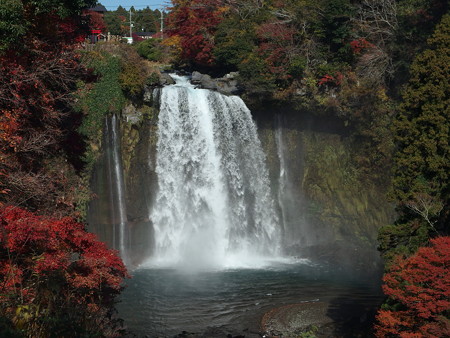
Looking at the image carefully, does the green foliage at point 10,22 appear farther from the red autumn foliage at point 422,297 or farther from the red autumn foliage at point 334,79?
the red autumn foliage at point 334,79

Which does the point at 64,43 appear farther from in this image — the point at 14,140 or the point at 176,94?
the point at 176,94

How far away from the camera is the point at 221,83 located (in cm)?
3306

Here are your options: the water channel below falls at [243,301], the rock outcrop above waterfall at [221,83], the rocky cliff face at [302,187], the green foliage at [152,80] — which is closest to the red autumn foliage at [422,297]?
the water channel below falls at [243,301]

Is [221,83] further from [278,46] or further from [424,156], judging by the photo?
[424,156]

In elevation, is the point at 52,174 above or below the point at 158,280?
above

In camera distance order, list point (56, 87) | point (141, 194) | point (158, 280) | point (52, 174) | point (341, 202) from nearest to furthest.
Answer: point (52, 174) → point (56, 87) → point (158, 280) → point (141, 194) → point (341, 202)

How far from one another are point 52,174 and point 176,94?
11996mm

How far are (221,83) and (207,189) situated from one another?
7.70 m

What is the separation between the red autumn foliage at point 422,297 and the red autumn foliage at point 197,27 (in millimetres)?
25531

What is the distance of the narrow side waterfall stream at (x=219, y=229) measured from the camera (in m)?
21.3

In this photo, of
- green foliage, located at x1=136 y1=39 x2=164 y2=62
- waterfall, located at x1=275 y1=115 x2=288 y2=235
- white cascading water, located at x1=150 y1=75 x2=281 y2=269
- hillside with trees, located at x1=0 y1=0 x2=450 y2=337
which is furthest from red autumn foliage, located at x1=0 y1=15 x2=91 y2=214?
green foliage, located at x1=136 y1=39 x2=164 y2=62

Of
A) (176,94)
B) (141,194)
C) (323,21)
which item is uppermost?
(323,21)

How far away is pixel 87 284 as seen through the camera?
1460 centimetres

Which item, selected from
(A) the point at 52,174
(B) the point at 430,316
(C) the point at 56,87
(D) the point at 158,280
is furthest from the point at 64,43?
(B) the point at 430,316
